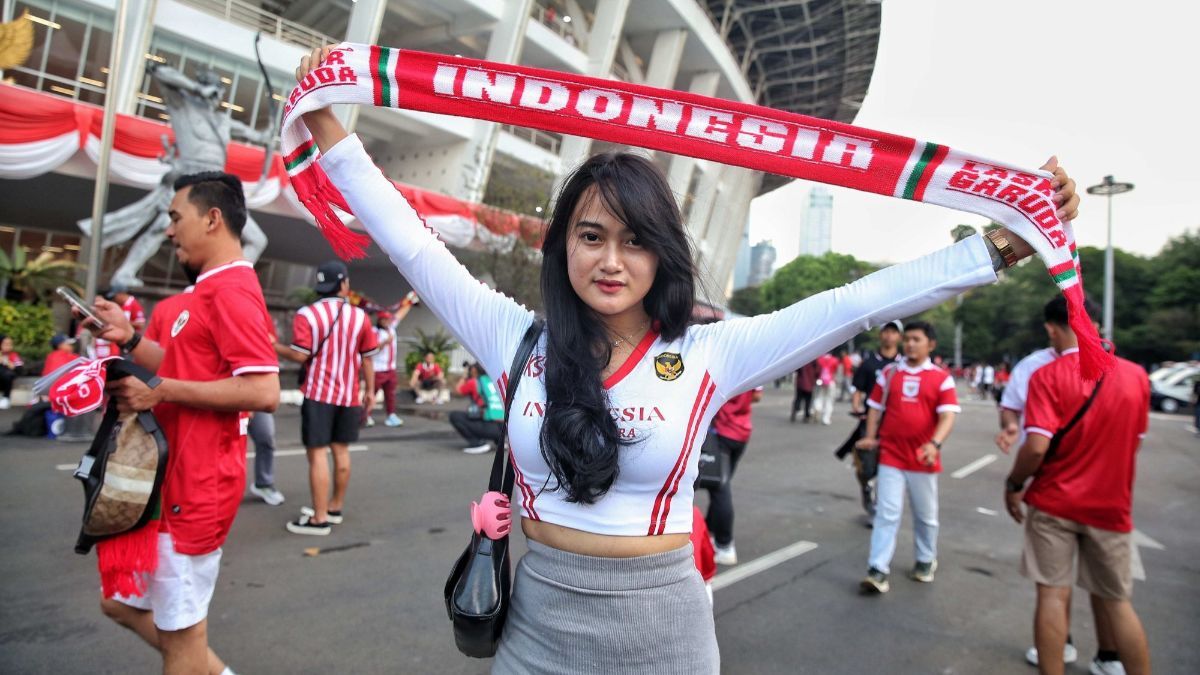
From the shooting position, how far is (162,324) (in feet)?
8.61

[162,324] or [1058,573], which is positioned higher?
[162,324]

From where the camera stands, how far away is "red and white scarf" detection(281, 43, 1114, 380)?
5.21 ft

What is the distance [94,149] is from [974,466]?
51.8ft

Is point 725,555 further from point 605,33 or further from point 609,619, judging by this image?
point 605,33

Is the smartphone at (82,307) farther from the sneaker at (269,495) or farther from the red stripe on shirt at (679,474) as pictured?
the sneaker at (269,495)

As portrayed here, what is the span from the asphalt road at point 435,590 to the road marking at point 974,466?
78.9 inches

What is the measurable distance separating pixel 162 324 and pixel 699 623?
2.27 meters

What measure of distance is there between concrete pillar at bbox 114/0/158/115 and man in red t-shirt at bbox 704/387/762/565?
16545mm

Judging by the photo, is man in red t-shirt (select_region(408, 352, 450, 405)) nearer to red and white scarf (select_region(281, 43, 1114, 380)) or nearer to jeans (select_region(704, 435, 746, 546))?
jeans (select_region(704, 435, 746, 546))

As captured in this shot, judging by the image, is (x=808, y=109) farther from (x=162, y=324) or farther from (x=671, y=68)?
(x=162, y=324)

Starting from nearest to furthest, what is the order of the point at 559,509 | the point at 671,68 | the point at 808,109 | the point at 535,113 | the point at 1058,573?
the point at 559,509, the point at 535,113, the point at 1058,573, the point at 671,68, the point at 808,109

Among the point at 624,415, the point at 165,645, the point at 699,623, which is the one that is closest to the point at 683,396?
the point at 624,415

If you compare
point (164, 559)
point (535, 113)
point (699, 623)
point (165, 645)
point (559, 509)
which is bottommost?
point (165, 645)

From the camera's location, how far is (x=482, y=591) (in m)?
1.49
